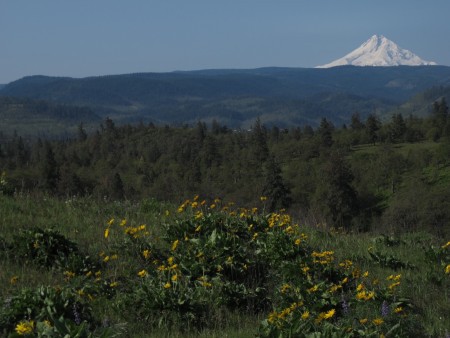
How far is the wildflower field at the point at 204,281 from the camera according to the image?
536cm

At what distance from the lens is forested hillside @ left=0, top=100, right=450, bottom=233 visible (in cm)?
8581

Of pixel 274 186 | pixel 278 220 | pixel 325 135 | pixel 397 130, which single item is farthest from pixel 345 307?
pixel 325 135

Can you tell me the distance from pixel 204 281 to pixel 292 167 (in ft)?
429

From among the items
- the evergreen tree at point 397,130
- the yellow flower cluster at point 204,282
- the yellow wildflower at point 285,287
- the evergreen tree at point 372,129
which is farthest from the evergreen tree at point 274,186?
the yellow wildflower at point 285,287

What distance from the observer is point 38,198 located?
37.3ft

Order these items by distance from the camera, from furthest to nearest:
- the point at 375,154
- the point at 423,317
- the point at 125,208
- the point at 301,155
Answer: the point at 301,155 → the point at 375,154 → the point at 125,208 → the point at 423,317

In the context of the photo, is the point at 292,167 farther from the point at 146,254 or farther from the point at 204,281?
the point at 204,281

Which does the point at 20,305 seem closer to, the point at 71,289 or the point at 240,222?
the point at 71,289

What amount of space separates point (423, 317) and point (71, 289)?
4063 mm

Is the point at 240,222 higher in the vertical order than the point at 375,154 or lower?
higher

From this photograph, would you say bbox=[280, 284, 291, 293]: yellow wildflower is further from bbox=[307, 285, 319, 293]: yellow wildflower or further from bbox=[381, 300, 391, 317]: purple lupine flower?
bbox=[381, 300, 391, 317]: purple lupine flower

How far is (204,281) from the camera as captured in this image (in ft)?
22.0

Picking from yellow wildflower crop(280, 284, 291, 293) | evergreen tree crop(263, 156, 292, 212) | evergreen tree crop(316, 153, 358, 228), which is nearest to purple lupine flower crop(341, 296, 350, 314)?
yellow wildflower crop(280, 284, 291, 293)

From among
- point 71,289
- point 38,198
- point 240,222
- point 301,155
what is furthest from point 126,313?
point 301,155
